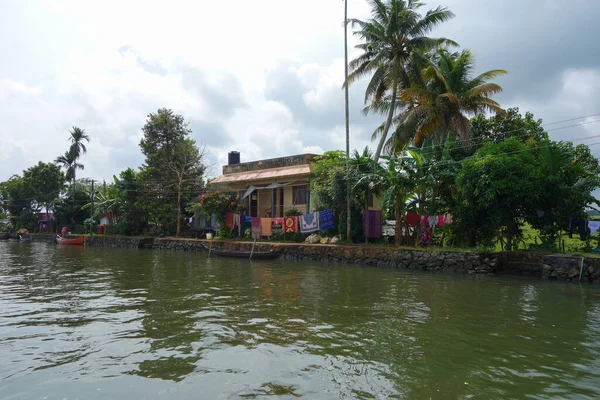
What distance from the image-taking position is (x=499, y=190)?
49.9ft

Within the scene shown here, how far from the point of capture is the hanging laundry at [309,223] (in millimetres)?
23297

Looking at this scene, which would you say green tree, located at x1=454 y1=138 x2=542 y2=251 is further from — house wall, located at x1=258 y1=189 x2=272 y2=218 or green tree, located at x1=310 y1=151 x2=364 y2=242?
house wall, located at x1=258 y1=189 x2=272 y2=218

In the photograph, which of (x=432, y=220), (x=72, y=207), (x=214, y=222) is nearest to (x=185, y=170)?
(x=214, y=222)

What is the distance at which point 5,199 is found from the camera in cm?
5147

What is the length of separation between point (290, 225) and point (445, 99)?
1086 cm

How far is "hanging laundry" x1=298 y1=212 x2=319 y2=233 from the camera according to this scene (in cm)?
2330

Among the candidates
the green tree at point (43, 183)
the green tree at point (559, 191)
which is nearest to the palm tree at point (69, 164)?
the green tree at point (43, 183)

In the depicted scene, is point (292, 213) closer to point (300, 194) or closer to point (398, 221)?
point (300, 194)

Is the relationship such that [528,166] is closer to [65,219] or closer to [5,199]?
[65,219]

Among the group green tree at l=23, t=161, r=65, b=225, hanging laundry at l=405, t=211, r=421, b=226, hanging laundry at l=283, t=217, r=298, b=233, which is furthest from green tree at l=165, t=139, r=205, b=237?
green tree at l=23, t=161, r=65, b=225

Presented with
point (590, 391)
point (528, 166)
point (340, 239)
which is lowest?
point (590, 391)

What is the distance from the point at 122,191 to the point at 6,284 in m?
23.6

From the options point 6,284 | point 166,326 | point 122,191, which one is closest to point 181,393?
point 166,326

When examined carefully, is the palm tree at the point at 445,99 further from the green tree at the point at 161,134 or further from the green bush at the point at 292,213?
the green tree at the point at 161,134
